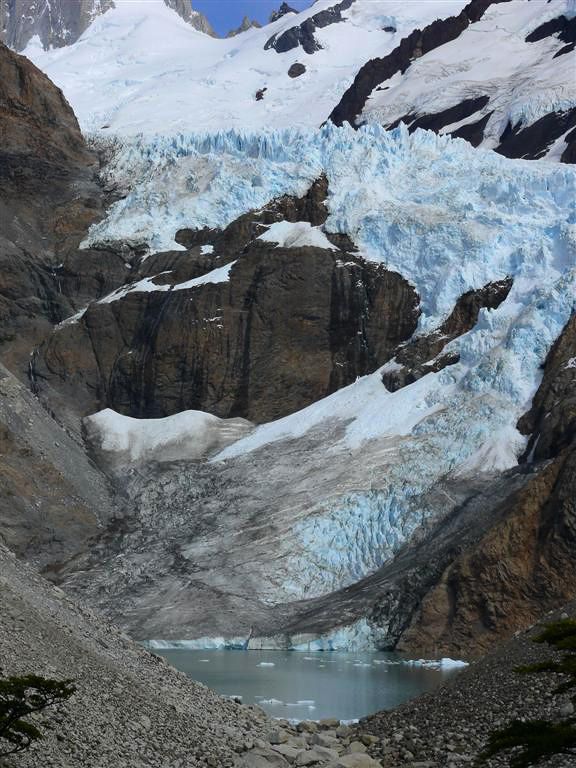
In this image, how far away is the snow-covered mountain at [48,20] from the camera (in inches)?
7205

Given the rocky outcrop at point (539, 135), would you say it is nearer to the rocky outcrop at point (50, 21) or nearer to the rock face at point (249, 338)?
the rock face at point (249, 338)

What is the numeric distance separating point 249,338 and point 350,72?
76.4 meters

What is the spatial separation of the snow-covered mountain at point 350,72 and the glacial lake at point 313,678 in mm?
62165

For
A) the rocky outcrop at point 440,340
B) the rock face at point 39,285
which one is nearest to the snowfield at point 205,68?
the rock face at point 39,285

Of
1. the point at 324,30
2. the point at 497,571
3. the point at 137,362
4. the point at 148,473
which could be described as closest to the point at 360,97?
the point at 324,30

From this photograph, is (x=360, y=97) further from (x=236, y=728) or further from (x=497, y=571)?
(x=236, y=728)

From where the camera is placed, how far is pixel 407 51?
452 feet

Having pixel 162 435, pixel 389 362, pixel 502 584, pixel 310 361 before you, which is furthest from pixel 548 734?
pixel 310 361

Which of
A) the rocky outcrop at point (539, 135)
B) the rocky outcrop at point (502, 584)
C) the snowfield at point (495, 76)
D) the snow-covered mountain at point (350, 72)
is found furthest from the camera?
the snow-covered mountain at point (350, 72)

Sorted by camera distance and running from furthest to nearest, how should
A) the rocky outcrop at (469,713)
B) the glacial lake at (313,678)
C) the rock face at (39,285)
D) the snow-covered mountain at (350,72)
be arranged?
the snow-covered mountain at (350,72) → the rock face at (39,285) → the glacial lake at (313,678) → the rocky outcrop at (469,713)

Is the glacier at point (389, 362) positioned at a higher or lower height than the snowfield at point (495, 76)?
higher

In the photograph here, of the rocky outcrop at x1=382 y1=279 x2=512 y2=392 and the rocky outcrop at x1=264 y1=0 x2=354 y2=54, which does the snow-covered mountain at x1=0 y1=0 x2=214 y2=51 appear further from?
the rocky outcrop at x1=382 y1=279 x2=512 y2=392

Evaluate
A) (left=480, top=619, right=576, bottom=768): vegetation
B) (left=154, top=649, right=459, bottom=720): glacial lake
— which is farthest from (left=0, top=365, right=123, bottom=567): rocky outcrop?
(left=480, top=619, right=576, bottom=768): vegetation

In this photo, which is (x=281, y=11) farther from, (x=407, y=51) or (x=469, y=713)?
(x=469, y=713)
